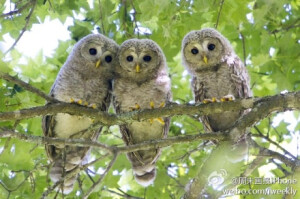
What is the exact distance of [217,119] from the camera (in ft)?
15.9

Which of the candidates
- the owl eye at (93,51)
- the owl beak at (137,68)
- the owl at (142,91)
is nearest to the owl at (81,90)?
the owl eye at (93,51)

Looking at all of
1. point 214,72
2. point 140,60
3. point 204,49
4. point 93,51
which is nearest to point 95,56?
point 93,51

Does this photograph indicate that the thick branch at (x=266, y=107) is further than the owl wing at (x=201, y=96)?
No

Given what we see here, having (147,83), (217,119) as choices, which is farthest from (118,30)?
(217,119)

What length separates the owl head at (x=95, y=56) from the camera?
5.02 meters

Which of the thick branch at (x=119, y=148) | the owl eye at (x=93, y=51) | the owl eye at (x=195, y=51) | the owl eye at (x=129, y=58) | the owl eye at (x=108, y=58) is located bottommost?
the thick branch at (x=119, y=148)

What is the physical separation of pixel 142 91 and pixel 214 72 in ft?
2.63

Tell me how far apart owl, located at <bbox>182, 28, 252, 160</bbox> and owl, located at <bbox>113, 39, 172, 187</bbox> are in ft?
1.03

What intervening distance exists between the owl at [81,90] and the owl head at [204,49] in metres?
0.82

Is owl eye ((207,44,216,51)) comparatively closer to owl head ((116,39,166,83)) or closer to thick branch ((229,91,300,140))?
owl head ((116,39,166,83))

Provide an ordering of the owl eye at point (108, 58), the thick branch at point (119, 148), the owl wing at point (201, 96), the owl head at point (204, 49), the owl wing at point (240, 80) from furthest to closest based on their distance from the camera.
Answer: the owl eye at point (108, 58) → the owl head at point (204, 49) → the owl wing at point (201, 96) → the owl wing at point (240, 80) → the thick branch at point (119, 148)

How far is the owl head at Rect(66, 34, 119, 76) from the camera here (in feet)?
16.5

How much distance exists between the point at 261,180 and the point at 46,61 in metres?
3.34

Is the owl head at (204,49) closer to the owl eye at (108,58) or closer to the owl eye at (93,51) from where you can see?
the owl eye at (108,58)
